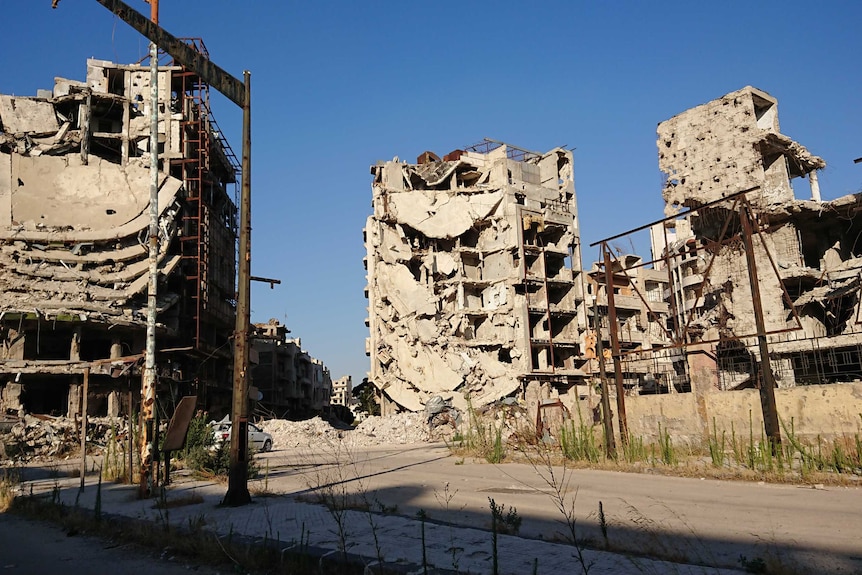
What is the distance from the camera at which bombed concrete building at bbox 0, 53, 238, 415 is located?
32812 millimetres

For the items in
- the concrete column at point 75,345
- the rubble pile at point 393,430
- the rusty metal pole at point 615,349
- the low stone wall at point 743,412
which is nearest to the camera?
the low stone wall at point 743,412

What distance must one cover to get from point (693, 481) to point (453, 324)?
3430 centimetres

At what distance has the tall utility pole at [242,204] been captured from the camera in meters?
9.03

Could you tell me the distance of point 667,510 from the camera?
827 cm

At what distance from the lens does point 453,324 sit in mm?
45906

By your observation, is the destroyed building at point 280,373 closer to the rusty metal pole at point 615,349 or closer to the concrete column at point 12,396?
the concrete column at point 12,396

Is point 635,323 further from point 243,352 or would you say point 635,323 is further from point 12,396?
point 243,352

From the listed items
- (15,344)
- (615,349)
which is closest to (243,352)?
(615,349)

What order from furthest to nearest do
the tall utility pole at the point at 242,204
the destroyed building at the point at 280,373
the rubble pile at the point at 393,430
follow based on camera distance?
the destroyed building at the point at 280,373 < the rubble pile at the point at 393,430 < the tall utility pole at the point at 242,204

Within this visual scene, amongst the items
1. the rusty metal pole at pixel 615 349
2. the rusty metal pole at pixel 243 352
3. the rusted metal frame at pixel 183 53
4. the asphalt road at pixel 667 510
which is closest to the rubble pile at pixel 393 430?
the rusty metal pole at pixel 615 349

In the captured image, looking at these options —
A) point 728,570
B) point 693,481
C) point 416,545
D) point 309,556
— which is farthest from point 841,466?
point 309,556

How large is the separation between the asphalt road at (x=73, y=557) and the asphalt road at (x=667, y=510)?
265cm

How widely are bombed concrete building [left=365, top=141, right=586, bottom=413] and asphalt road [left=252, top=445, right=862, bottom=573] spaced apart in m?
29.9

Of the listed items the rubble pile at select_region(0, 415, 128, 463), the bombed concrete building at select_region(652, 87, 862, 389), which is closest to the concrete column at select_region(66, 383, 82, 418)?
the rubble pile at select_region(0, 415, 128, 463)
